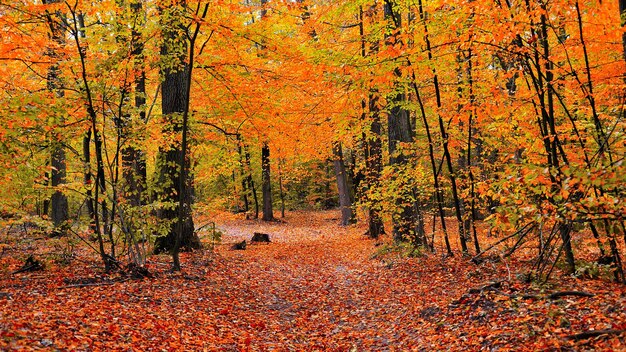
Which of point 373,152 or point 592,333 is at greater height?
point 373,152

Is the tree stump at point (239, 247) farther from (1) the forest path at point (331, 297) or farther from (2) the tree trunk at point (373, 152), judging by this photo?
(2) the tree trunk at point (373, 152)

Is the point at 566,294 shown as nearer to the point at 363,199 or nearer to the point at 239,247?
the point at 363,199

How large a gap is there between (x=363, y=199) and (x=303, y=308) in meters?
5.17

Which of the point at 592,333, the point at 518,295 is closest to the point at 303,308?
the point at 518,295

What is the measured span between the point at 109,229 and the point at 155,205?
1.09 meters

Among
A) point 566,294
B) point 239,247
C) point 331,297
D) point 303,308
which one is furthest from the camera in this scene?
point 239,247

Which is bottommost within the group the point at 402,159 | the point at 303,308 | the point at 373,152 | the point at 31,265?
the point at 303,308

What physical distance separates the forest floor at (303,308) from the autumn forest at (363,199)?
0.14 feet

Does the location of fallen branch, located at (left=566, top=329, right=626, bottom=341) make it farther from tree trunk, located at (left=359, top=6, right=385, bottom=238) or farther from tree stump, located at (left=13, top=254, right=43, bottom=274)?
tree trunk, located at (left=359, top=6, right=385, bottom=238)

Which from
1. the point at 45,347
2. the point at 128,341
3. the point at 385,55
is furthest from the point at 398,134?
the point at 45,347

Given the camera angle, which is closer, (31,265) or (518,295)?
(518,295)

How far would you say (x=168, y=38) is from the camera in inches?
369

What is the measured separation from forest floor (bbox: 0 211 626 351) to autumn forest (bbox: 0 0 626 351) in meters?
0.04

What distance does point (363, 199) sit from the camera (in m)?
13.1
